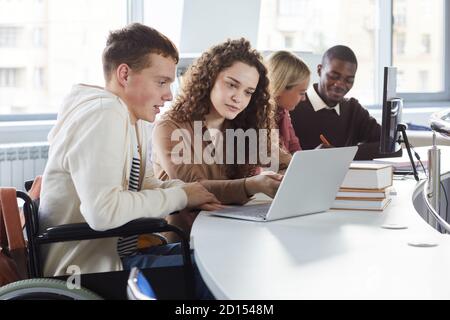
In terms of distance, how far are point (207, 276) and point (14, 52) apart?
12.6ft

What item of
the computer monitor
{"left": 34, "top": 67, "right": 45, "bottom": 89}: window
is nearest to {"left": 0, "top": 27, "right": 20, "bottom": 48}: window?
{"left": 34, "top": 67, "right": 45, "bottom": 89}: window

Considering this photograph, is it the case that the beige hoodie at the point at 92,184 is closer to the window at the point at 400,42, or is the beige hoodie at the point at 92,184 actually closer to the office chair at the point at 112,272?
the office chair at the point at 112,272

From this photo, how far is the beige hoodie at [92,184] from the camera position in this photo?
6.22 feet

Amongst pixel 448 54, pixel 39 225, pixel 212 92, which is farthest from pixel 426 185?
pixel 448 54

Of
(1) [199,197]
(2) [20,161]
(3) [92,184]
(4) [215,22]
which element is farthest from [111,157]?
(4) [215,22]

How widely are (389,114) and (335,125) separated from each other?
1.26 m

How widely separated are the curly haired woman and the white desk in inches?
15.9

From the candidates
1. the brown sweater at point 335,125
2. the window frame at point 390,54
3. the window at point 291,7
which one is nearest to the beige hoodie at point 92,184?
the brown sweater at point 335,125

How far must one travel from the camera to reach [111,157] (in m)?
1.92

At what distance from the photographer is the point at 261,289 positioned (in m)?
1.32

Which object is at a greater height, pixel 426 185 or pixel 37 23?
pixel 37 23

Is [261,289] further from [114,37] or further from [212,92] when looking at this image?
[212,92]

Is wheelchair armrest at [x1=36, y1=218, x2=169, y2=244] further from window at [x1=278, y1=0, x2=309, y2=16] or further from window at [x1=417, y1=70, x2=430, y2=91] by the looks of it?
window at [x1=417, y1=70, x2=430, y2=91]

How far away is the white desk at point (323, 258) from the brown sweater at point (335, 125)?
1684mm
